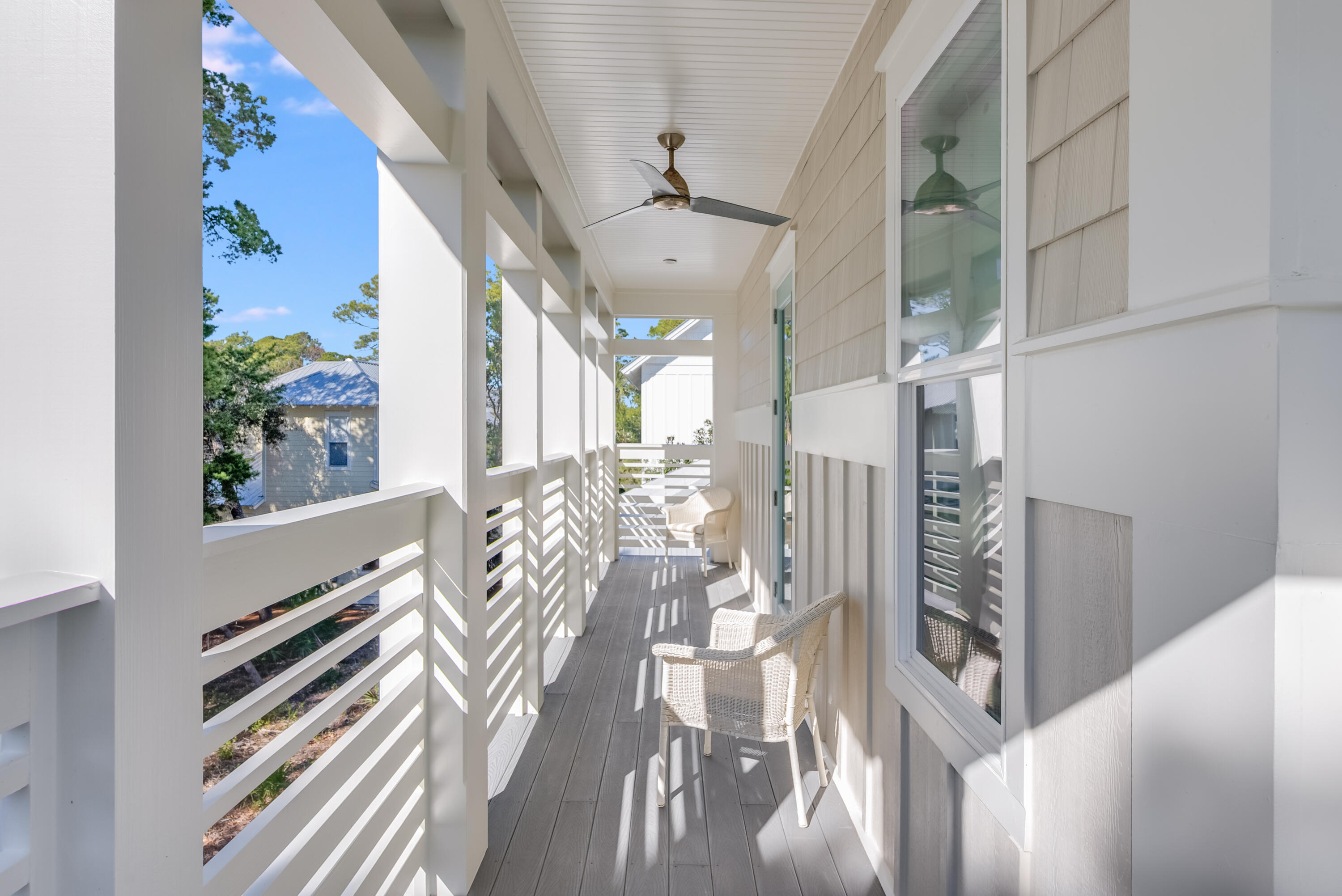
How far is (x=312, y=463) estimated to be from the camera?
14.2 feet

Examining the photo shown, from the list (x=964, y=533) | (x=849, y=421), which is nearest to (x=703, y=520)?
(x=849, y=421)

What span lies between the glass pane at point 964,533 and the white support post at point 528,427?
1.93m

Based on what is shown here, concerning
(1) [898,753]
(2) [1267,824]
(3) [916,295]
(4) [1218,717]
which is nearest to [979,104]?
(3) [916,295]

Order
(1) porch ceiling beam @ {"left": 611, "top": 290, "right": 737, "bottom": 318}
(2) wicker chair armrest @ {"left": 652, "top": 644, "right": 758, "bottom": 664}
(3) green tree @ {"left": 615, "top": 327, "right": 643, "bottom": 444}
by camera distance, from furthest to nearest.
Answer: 1. (3) green tree @ {"left": 615, "top": 327, "right": 643, "bottom": 444}
2. (1) porch ceiling beam @ {"left": 611, "top": 290, "right": 737, "bottom": 318}
3. (2) wicker chair armrest @ {"left": 652, "top": 644, "right": 758, "bottom": 664}

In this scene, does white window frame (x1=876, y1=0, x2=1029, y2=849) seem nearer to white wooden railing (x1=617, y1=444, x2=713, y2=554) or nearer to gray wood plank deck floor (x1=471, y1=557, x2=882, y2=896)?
gray wood plank deck floor (x1=471, y1=557, x2=882, y2=896)

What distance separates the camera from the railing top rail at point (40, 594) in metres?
0.67

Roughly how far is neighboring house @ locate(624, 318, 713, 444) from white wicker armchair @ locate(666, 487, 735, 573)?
16.0 feet

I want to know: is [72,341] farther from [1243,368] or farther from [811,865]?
[811,865]

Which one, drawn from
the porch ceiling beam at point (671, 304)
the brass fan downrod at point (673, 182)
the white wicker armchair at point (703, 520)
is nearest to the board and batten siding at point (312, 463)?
the brass fan downrod at point (673, 182)

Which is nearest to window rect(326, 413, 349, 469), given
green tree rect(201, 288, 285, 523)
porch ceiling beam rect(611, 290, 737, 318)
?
green tree rect(201, 288, 285, 523)

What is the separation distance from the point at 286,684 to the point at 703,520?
523cm

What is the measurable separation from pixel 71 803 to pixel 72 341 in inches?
20.5

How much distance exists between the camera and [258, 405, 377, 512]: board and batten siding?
4176 millimetres

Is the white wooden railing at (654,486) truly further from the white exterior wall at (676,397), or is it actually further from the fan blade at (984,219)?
the fan blade at (984,219)
